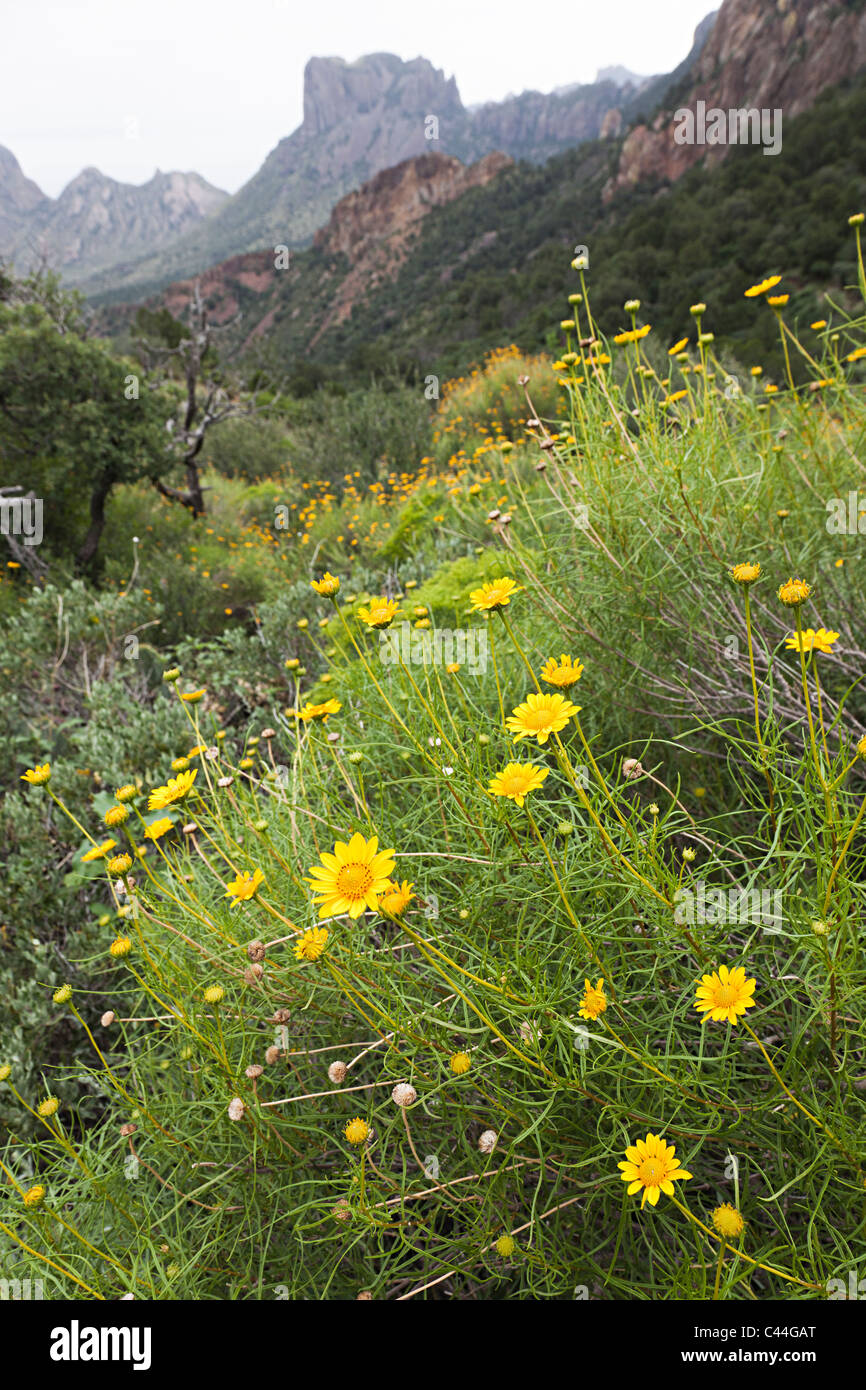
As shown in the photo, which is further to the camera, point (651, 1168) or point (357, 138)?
point (357, 138)

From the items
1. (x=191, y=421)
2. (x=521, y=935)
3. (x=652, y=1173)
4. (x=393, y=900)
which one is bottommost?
(x=652, y=1173)

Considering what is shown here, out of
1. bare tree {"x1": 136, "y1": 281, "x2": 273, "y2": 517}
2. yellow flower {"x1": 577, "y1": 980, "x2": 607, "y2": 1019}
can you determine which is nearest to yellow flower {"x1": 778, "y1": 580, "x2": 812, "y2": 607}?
yellow flower {"x1": 577, "y1": 980, "x2": 607, "y2": 1019}

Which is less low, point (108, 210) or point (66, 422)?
point (108, 210)

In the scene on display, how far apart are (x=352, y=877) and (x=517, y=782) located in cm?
29

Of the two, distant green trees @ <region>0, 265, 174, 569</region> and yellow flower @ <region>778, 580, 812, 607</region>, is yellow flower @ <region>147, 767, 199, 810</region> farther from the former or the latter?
distant green trees @ <region>0, 265, 174, 569</region>

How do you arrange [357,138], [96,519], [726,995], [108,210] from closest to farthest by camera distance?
[726,995] → [96,519] → [357,138] → [108,210]

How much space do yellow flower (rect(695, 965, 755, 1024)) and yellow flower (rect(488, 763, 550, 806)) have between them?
14.7 inches

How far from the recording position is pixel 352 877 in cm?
99

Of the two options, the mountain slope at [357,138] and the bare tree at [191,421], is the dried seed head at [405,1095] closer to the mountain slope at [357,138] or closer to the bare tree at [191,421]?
the bare tree at [191,421]

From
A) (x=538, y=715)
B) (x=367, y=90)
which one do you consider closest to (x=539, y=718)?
(x=538, y=715)

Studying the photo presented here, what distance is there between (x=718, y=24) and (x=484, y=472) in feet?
150

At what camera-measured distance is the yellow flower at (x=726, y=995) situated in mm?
880

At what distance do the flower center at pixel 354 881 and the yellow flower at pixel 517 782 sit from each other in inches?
9.1

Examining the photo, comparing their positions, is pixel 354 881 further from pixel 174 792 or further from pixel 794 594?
pixel 794 594
